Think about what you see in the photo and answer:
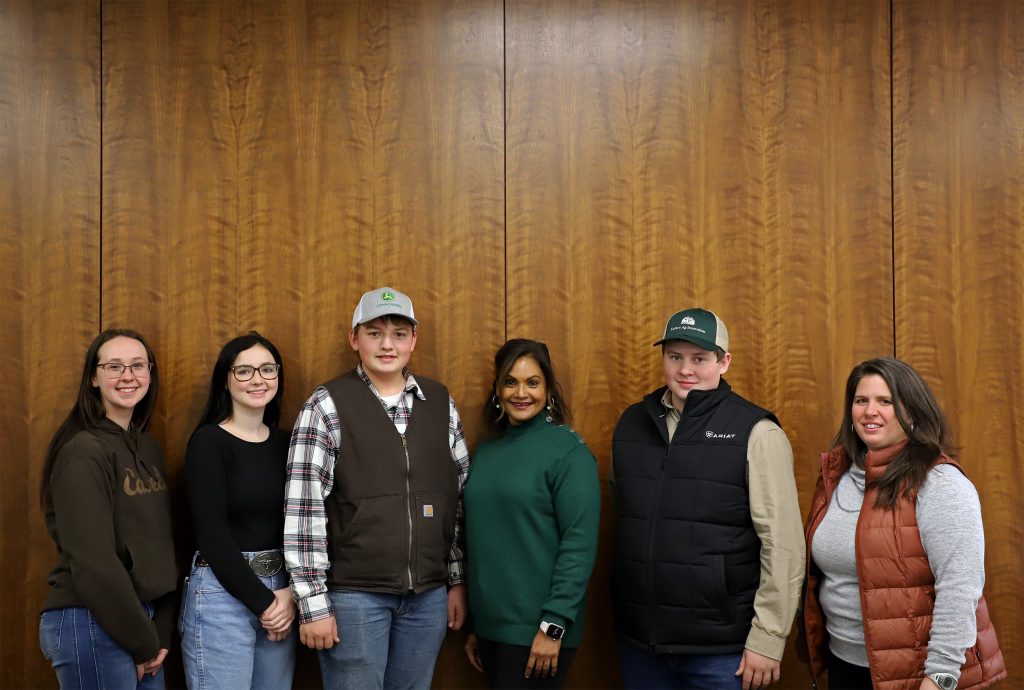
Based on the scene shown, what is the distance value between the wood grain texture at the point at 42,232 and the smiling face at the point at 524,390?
1650 mm

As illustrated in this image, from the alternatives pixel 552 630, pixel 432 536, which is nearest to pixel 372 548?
pixel 432 536

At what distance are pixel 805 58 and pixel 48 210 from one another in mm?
3020

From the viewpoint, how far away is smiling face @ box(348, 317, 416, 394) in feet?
8.80

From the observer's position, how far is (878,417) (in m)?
2.26

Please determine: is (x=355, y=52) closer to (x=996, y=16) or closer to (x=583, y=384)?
(x=583, y=384)

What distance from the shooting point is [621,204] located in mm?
3096

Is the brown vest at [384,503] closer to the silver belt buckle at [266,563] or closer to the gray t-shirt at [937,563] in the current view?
the silver belt buckle at [266,563]

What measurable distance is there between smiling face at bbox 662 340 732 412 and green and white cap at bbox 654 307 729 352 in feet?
0.12

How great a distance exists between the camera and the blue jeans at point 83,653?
2.37 meters

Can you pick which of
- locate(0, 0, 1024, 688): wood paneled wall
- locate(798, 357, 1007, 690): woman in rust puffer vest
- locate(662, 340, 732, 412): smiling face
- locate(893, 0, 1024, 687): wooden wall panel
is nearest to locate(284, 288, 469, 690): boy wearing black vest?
locate(0, 0, 1024, 688): wood paneled wall

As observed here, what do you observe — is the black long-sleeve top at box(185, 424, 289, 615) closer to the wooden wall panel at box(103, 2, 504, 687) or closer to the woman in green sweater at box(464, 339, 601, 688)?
the wooden wall panel at box(103, 2, 504, 687)

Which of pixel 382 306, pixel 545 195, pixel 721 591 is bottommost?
pixel 721 591

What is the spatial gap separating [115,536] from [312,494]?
609 millimetres

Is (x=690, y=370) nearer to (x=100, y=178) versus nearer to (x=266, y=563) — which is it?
(x=266, y=563)
